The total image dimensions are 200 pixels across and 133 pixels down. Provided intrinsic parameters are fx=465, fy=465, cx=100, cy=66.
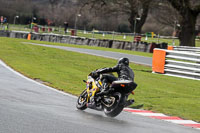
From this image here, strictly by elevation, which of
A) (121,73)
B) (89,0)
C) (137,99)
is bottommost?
(137,99)

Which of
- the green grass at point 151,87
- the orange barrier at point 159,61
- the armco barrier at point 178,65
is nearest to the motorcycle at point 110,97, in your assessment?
the green grass at point 151,87

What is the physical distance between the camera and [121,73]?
9.16 m

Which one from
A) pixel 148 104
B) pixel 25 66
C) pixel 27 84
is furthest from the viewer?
pixel 25 66

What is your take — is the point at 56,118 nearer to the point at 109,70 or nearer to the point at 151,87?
the point at 109,70

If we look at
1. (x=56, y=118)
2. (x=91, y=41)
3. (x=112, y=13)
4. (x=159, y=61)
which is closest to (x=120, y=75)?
(x=56, y=118)

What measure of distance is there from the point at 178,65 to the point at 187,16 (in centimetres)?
1429

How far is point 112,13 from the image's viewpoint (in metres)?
51.8

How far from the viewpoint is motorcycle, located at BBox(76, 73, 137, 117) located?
28.5ft

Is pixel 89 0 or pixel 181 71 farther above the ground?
pixel 89 0

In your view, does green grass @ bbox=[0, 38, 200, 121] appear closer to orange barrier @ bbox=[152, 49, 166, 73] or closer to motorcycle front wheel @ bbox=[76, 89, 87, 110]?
orange barrier @ bbox=[152, 49, 166, 73]

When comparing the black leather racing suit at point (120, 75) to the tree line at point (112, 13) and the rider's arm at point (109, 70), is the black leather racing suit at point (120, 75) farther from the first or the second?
the tree line at point (112, 13)

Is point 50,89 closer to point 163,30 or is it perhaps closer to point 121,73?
point 121,73

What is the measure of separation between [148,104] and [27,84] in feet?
12.4

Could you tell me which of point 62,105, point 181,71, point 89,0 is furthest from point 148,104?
point 89,0
